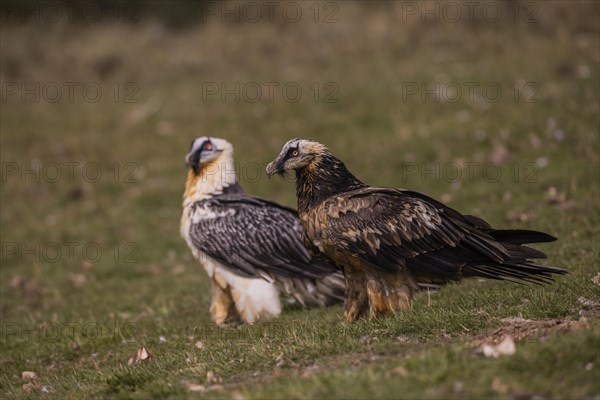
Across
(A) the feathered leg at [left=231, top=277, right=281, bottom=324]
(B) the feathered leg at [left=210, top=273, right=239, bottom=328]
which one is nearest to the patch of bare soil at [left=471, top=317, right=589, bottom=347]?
(A) the feathered leg at [left=231, top=277, right=281, bottom=324]

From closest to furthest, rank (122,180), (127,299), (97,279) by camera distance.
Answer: (127,299), (97,279), (122,180)

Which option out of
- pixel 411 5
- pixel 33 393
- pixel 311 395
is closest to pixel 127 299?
pixel 33 393

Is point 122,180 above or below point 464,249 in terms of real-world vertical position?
below

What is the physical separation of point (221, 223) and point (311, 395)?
216 inches

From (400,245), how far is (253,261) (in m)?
3.00

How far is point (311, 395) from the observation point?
672 centimetres

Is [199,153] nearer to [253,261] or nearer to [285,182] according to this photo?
[253,261]

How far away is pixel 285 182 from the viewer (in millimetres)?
19984

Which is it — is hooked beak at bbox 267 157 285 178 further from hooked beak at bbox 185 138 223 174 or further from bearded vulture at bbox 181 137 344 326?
hooked beak at bbox 185 138 223 174

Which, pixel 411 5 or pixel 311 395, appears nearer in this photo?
pixel 311 395

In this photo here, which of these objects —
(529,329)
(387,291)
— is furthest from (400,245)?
(529,329)

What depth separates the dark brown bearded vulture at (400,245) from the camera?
937 cm

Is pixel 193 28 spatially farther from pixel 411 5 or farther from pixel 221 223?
pixel 221 223

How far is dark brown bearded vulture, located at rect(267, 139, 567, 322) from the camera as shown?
937cm
